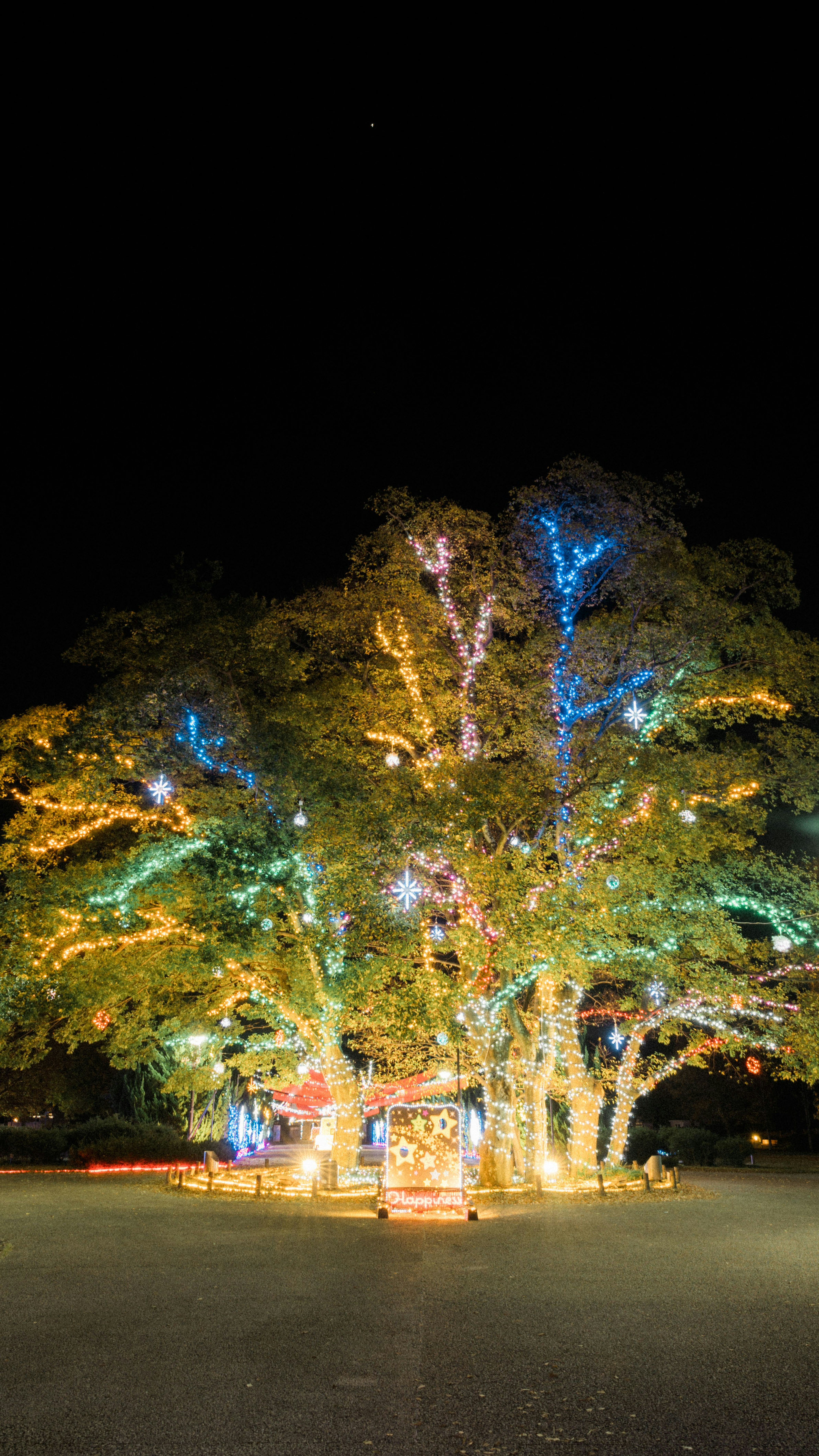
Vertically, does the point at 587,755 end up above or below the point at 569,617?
below

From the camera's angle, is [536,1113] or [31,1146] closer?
[536,1113]

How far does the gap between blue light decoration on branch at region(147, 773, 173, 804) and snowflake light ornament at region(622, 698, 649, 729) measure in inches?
349

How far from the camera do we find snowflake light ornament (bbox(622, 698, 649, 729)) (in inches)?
683

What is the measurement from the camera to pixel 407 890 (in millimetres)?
16922

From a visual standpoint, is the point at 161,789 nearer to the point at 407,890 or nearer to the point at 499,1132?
the point at 407,890

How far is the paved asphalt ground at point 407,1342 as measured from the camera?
14.4 ft

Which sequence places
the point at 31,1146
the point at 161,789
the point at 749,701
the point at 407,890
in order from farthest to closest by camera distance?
the point at 31,1146 < the point at 749,701 < the point at 161,789 < the point at 407,890

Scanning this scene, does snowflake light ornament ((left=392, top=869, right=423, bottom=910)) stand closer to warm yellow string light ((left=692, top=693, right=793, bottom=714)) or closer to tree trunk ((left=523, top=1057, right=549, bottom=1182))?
tree trunk ((left=523, top=1057, right=549, bottom=1182))

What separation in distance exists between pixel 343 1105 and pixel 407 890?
6980mm

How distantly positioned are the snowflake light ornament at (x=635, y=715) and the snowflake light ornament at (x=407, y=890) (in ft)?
16.6

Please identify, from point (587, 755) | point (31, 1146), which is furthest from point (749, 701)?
point (31, 1146)

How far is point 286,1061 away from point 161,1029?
11.7 ft

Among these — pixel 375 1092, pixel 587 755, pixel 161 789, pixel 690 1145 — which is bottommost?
pixel 690 1145

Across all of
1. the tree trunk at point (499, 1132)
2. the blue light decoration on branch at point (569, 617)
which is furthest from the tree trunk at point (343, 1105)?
the blue light decoration on branch at point (569, 617)
